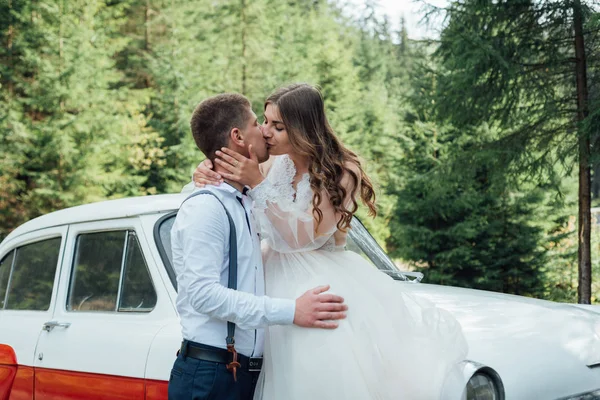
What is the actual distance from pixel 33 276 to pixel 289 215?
260 cm

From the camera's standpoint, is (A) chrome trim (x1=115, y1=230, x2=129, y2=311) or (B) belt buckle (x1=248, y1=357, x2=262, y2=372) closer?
(B) belt buckle (x1=248, y1=357, x2=262, y2=372)

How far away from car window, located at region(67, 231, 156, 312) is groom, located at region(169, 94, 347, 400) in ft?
3.31

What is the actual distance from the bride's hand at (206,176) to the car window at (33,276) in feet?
6.29

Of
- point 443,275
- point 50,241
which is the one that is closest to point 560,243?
point 443,275

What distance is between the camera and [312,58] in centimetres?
2706

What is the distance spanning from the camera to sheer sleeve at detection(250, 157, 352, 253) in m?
2.72

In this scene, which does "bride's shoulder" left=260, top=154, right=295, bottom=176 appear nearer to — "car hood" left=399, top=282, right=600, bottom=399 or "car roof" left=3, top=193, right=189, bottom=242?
"car roof" left=3, top=193, right=189, bottom=242

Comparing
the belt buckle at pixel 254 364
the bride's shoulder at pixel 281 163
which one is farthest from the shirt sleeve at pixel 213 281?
the bride's shoulder at pixel 281 163

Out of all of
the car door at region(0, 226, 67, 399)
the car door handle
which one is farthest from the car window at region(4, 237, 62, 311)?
the car door handle

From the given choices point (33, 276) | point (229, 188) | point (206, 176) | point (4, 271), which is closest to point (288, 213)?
point (229, 188)

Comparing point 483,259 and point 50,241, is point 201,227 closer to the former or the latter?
point 50,241

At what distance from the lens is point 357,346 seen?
2.59m

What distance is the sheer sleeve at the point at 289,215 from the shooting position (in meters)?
2.72

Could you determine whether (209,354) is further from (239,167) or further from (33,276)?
(33,276)
